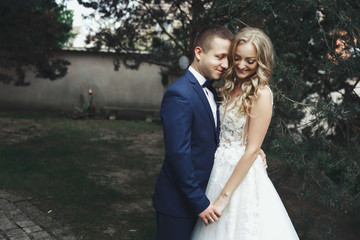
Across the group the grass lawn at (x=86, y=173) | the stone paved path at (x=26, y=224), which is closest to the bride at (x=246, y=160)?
the grass lawn at (x=86, y=173)

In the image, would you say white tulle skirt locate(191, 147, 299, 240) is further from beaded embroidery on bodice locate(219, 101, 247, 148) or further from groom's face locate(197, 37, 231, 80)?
groom's face locate(197, 37, 231, 80)

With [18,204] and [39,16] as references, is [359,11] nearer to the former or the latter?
[18,204]

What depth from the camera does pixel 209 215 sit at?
233 centimetres

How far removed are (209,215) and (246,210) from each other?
306mm

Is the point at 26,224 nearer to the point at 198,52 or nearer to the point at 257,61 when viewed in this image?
the point at 198,52

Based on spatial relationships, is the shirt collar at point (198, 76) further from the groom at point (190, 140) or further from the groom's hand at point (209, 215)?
the groom's hand at point (209, 215)

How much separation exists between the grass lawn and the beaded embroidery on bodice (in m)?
2.41

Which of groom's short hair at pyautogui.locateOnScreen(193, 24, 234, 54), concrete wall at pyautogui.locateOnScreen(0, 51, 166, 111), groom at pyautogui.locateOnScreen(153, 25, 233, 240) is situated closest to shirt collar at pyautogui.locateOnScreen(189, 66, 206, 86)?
groom at pyautogui.locateOnScreen(153, 25, 233, 240)

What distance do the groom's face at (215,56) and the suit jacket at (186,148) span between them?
13cm

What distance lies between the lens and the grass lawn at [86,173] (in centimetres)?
493

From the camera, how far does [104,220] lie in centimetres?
491

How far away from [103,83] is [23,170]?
8.33m

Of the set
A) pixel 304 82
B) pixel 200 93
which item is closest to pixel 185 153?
pixel 200 93

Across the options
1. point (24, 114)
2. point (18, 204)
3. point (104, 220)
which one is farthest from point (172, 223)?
point (24, 114)
